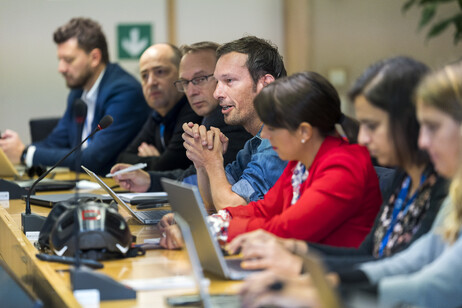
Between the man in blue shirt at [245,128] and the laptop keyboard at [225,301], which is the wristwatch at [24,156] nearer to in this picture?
the man in blue shirt at [245,128]

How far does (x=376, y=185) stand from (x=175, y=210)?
495 millimetres

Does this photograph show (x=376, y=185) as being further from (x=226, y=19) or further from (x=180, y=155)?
(x=226, y=19)

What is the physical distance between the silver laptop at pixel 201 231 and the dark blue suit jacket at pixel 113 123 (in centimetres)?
261

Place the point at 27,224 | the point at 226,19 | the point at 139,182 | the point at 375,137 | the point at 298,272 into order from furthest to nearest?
1. the point at 226,19
2. the point at 139,182
3. the point at 27,224
4. the point at 375,137
5. the point at 298,272

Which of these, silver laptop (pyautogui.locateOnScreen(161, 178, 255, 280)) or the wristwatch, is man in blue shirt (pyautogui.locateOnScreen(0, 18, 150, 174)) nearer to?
the wristwatch

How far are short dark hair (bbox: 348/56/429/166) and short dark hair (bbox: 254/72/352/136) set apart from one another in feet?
0.88

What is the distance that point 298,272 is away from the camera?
139 cm

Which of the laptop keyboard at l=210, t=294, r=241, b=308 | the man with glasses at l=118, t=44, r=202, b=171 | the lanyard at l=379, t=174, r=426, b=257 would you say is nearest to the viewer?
the laptop keyboard at l=210, t=294, r=241, b=308

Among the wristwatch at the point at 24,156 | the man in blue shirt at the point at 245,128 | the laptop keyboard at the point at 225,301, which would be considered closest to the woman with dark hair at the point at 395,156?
the laptop keyboard at the point at 225,301

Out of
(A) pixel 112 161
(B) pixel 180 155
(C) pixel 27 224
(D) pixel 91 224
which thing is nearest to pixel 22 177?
(A) pixel 112 161

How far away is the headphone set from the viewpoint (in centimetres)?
182

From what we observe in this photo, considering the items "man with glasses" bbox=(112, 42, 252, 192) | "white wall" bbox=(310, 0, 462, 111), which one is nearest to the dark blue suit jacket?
"man with glasses" bbox=(112, 42, 252, 192)

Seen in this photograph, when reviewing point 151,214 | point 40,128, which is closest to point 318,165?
point 151,214

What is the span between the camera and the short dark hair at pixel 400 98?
4.86ft
